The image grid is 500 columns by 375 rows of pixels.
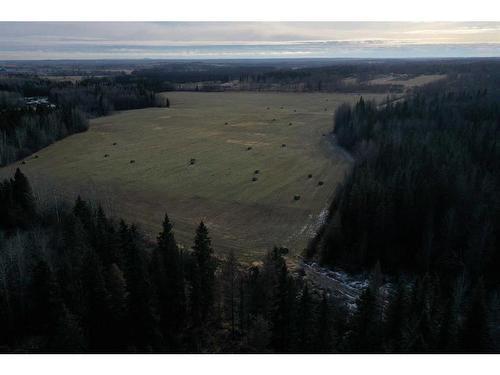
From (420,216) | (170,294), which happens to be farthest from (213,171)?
(170,294)

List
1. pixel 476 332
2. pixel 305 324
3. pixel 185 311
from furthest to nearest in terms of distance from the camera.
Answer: pixel 185 311 < pixel 305 324 < pixel 476 332

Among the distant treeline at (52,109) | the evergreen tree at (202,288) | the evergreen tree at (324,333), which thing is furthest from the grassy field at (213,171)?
the evergreen tree at (324,333)

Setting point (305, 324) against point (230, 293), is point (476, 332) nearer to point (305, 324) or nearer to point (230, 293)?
point (305, 324)

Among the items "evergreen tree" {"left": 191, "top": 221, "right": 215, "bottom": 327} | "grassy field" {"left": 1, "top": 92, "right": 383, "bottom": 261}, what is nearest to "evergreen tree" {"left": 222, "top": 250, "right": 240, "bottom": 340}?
"evergreen tree" {"left": 191, "top": 221, "right": 215, "bottom": 327}

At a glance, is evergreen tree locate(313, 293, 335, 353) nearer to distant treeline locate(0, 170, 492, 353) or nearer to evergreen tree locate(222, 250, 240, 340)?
distant treeline locate(0, 170, 492, 353)

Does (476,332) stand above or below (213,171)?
below
